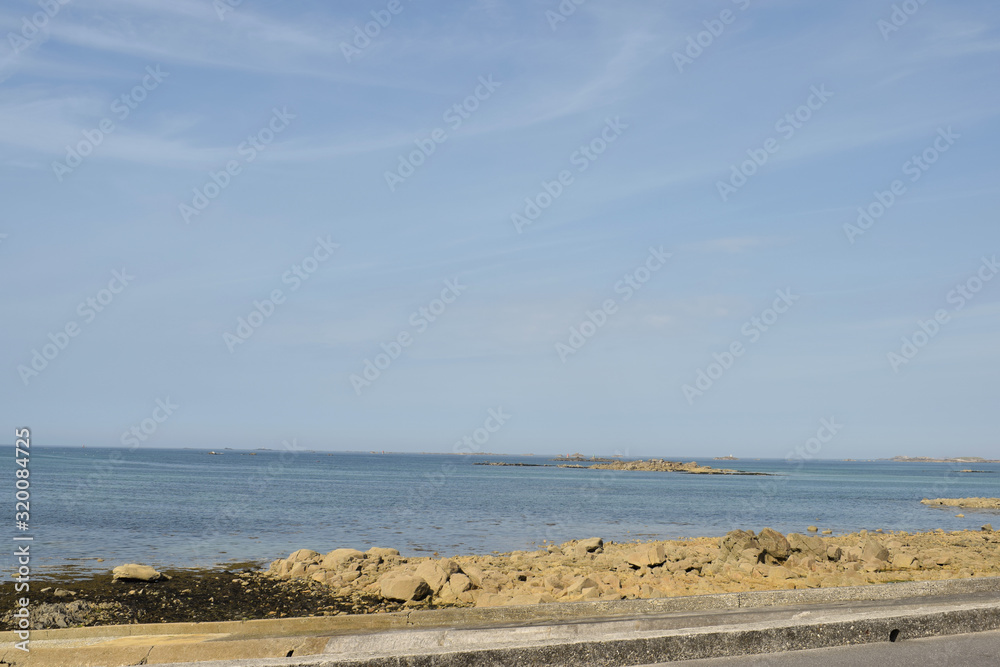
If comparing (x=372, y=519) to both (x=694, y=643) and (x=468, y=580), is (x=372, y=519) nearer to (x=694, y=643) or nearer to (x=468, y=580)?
(x=468, y=580)

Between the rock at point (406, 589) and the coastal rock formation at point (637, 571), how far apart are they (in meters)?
0.02

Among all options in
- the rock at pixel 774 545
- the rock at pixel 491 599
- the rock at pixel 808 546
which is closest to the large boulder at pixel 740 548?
the rock at pixel 774 545

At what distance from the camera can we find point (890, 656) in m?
6.14

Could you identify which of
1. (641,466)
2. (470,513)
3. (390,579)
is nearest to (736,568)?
(390,579)

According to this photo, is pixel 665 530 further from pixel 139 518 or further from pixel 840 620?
pixel 840 620

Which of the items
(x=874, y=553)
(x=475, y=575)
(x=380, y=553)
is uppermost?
(x=874, y=553)

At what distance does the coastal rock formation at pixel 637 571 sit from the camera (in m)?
16.3

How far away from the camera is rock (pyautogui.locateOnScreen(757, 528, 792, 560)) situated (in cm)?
1877

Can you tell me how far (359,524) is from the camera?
36906mm

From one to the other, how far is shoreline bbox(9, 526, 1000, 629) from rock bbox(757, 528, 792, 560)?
0.03 meters

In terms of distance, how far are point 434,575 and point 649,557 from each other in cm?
540

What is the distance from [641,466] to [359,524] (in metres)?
122

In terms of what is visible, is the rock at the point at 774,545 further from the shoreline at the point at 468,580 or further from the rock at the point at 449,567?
the rock at the point at 449,567

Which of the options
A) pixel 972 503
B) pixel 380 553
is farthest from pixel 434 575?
pixel 972 503
